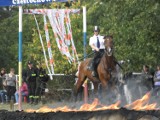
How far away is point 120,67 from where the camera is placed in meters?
18.4

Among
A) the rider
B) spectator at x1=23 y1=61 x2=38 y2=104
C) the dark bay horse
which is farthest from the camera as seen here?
spectator at x1=23 y1=61 x2=38 y2=104

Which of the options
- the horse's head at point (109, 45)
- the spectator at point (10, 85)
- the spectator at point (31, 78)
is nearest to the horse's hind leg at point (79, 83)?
the horse's head at point (109, 45)

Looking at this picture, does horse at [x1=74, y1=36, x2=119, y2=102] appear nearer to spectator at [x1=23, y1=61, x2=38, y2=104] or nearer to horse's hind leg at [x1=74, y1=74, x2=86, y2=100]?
horse's hind leg at [x1=74, y1=74, x2=86, y2=100]

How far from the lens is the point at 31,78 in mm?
26516

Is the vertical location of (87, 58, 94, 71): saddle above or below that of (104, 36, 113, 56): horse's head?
below

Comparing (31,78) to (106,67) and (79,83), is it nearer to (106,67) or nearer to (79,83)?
(79,83)

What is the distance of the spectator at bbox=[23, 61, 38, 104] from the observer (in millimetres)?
26172

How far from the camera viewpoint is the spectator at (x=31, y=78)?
26172 millimetres

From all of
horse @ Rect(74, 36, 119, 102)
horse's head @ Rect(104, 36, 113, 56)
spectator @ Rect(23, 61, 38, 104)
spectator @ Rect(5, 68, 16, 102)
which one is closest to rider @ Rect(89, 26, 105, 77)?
horse @ Rect(74, 36, 119, 102)

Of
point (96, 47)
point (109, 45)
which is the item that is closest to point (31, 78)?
point (96, 47)

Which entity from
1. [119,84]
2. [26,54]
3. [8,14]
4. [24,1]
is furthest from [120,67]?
[8,14]

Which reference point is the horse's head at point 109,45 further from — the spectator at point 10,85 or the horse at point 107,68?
the spectator at point 10,85

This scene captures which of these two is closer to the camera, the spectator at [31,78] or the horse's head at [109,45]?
the horse's head at [109,45]

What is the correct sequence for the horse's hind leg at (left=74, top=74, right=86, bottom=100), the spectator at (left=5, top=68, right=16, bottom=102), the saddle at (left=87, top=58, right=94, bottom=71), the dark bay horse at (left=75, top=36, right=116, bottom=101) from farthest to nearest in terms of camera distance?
the spectator at (left=5, top=68, right=16, bottom=102)
the horse's hind leg at (left=74, top=74, right=86, bottom=100)
the saddle at (left=87, top=58, right=94, bottom=71)
the dark bay horse at (left=75, top=36, right=116, bottom=101)
